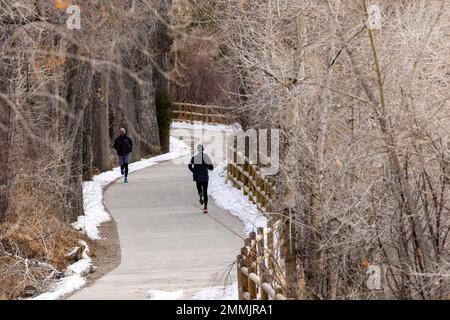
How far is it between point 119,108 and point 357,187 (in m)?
26.4

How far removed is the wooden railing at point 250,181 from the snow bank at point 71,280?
4.32 metres

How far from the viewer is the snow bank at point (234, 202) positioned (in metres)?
22.4

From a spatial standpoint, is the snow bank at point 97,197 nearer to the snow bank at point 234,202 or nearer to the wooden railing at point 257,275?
the snow bank at point 234,202

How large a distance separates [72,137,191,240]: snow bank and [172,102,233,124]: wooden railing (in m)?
11.9

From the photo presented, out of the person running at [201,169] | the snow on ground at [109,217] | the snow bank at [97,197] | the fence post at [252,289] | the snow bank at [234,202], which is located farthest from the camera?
the person running at [201,169]

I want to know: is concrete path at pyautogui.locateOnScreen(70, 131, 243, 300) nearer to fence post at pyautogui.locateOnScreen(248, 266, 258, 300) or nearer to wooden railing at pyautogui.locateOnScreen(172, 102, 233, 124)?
fence post at pyautogui.locateOnScreen(248, 266, 258, 300)

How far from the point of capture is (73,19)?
18594 mm

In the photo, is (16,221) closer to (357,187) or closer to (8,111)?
(8,111)

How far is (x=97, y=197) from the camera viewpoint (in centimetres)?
2694

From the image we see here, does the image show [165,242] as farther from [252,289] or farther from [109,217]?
[252,289]

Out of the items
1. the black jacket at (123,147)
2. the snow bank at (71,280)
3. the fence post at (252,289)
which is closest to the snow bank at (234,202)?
the black jacket at (123,147)

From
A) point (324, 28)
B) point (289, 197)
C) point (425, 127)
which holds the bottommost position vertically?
point (289, 197)

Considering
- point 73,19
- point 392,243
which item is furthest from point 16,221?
point 392,243
